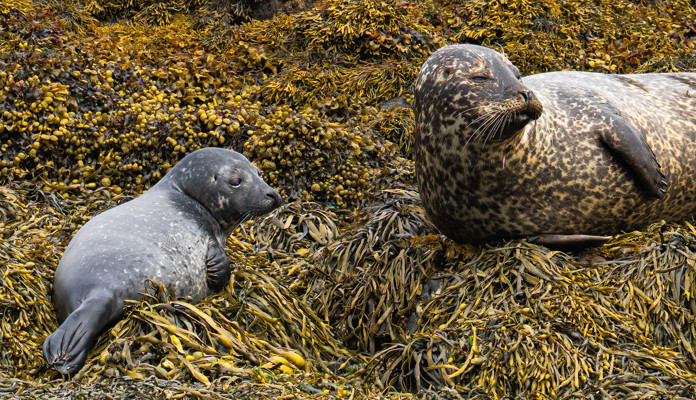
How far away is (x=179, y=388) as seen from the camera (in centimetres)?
264

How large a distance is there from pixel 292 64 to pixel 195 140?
149cm

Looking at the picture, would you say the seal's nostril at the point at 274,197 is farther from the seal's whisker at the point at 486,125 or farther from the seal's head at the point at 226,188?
the seal's whisker at the point at 486,125

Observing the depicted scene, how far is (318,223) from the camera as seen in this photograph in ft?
16.8

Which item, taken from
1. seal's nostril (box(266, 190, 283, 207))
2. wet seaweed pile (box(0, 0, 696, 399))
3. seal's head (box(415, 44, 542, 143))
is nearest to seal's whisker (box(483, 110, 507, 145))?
seal's head (box(415, 44, 542, 143))

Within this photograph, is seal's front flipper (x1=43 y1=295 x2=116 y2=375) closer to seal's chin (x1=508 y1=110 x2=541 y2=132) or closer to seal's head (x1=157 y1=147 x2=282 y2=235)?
seal's head (x1=157 y1=147 x2=282 y2=235)

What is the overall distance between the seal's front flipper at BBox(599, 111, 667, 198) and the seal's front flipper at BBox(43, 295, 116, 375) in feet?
8.62

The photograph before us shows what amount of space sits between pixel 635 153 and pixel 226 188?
2164mm

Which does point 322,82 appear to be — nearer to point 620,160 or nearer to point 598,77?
point 598,77

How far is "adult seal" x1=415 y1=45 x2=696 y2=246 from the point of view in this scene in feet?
11.6

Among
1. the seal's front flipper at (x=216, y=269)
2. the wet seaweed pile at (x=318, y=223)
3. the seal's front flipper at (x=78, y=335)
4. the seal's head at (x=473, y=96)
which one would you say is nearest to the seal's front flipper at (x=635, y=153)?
the wet seaweed pile at (x=318, y=223)

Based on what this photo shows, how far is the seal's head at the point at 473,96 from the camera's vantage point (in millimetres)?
3326

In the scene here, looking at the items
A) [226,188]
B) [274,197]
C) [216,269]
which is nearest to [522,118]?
[274,197]

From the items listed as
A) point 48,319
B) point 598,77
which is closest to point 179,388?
point 48,319

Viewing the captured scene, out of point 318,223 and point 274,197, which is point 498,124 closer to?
point 274,197
